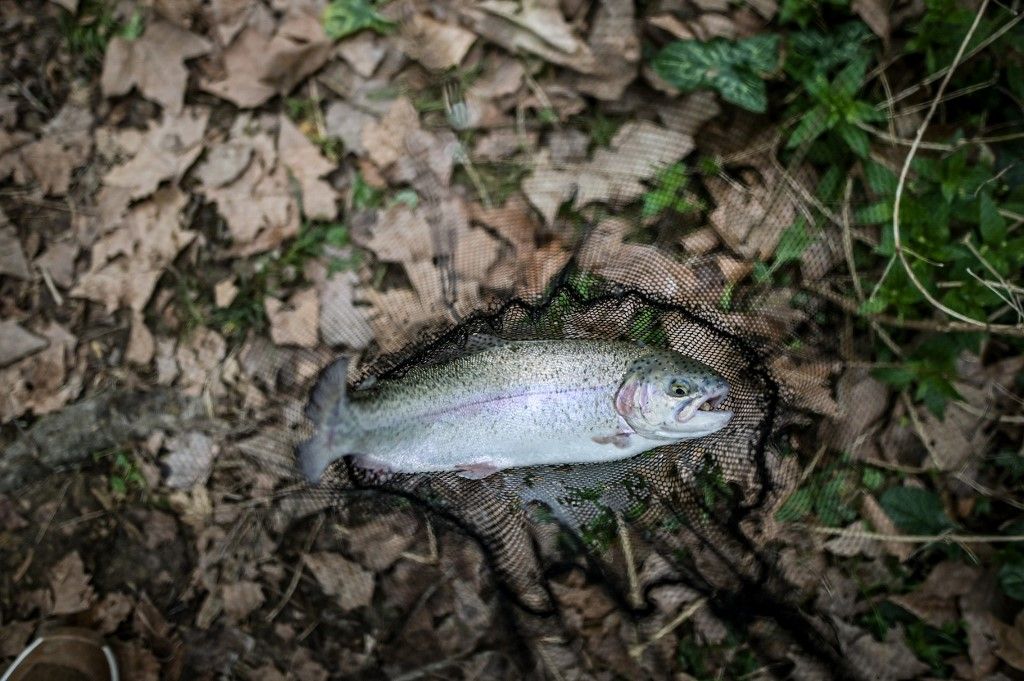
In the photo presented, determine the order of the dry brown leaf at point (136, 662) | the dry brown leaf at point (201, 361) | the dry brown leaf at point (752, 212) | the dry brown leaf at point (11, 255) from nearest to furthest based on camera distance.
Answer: the dry brown leaf at point (752, 212)
the dry brown leaf at point (136, 662)
the dry brown leaf at point (201, 361)
the dry brown leaf at point (11, 255)

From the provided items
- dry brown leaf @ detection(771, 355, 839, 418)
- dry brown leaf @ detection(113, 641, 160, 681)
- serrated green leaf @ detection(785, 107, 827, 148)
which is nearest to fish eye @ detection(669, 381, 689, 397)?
dry brown leaf @ detection(771, 355, 839, 418)

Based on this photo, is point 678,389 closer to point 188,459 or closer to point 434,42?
point 434,42

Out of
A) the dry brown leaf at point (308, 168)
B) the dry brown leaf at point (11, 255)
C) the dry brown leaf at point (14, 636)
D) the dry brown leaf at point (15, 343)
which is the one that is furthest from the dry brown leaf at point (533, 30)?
the dry brown leaf at point (14, 636)

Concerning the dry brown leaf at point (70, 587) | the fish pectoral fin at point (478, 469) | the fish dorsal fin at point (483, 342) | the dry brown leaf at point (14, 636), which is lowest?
the dry brown leaf at point (14, 636)

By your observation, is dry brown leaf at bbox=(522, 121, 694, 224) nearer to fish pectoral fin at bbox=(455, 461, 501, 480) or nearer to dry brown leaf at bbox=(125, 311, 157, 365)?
fish pectoral fin at bbox=(455, 461, 501, 480)

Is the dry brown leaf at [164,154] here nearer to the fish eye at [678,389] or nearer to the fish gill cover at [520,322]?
the fish gill cover at [520,322]

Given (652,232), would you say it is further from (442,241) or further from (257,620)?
(257,620)
